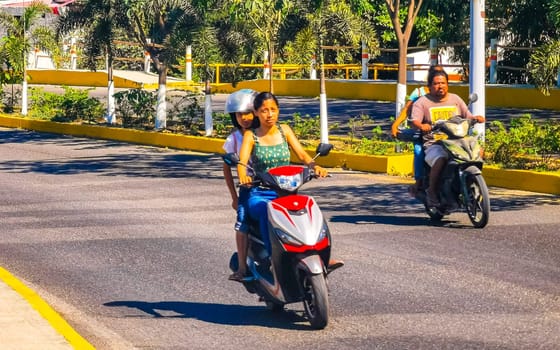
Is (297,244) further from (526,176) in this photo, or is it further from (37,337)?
(526,176)

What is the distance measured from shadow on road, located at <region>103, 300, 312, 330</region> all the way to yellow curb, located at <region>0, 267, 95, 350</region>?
1.96 feet

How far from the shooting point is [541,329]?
27.0ft

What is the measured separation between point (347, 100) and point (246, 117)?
24.6m

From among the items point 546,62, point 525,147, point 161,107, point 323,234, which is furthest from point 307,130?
point 323,234

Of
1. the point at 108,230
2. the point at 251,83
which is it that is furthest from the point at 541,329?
the point at 251,83

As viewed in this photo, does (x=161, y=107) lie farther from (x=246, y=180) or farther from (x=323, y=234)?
(x=323, y=234)

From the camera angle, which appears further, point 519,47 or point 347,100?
point 347,100

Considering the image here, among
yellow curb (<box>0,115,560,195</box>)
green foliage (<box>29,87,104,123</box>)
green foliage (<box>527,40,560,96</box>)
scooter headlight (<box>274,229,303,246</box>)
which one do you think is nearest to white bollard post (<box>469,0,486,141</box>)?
green foliage (<box>527,40,560,96</box>)

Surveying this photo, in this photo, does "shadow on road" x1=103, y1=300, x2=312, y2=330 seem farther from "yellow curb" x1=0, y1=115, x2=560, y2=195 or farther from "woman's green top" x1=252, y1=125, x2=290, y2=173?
"yellow curb" x1=0, y1=115, x2=560, y2=195

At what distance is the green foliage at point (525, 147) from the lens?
56.7ft

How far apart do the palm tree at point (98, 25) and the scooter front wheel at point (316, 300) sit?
19.3m

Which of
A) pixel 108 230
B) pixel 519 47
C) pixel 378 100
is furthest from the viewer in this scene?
pixel 378 100

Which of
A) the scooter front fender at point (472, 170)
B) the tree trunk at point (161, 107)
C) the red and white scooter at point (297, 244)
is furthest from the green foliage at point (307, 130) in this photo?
the red and white scooter at point (297, 244)

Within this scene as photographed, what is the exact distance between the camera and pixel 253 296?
970 cm
